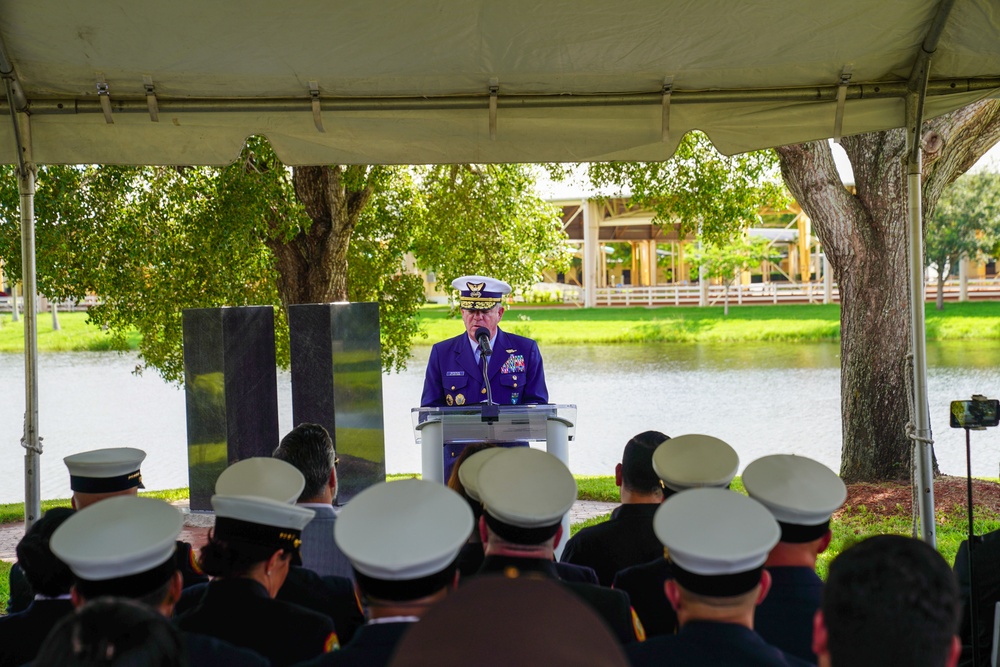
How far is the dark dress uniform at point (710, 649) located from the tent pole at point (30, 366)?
3.01 m

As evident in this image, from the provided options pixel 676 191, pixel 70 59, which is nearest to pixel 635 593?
pixel 70 59

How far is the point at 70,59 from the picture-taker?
3.75 meters

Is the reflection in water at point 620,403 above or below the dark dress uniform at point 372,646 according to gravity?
below

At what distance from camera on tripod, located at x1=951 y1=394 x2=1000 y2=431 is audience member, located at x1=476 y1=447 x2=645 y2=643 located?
1.88m

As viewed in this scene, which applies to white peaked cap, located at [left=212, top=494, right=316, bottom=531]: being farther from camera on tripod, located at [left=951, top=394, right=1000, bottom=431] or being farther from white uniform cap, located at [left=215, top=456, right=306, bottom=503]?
camera on tripod, located at [left=951, top=394, right=1000, bottom=431]

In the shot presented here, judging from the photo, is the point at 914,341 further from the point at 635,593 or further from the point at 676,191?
the point at 676,191

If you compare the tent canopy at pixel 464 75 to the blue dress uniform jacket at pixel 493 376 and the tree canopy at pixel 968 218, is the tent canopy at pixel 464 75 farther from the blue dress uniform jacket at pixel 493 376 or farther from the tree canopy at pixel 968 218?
the tree canopy at pixel 968 218

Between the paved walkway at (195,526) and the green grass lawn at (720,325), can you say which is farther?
the green grass lawn at (720,325)

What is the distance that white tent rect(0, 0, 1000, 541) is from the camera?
3514 mm

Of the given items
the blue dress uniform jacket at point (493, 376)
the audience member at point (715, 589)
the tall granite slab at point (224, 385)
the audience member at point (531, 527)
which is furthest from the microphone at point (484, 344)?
the tall granite slab at point (224, 385)

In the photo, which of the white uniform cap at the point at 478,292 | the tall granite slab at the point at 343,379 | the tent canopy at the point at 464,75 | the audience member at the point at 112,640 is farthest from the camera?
the tall granite slab at the point at 343,379

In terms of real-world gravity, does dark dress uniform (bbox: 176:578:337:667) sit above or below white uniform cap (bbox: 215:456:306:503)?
below

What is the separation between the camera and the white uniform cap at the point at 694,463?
2.89 meters

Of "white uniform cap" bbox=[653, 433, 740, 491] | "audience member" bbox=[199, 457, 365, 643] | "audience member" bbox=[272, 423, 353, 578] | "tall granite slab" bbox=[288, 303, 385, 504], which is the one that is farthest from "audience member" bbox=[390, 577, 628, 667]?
"tall granite slab" bbox=[288, 303, 385, 504]
